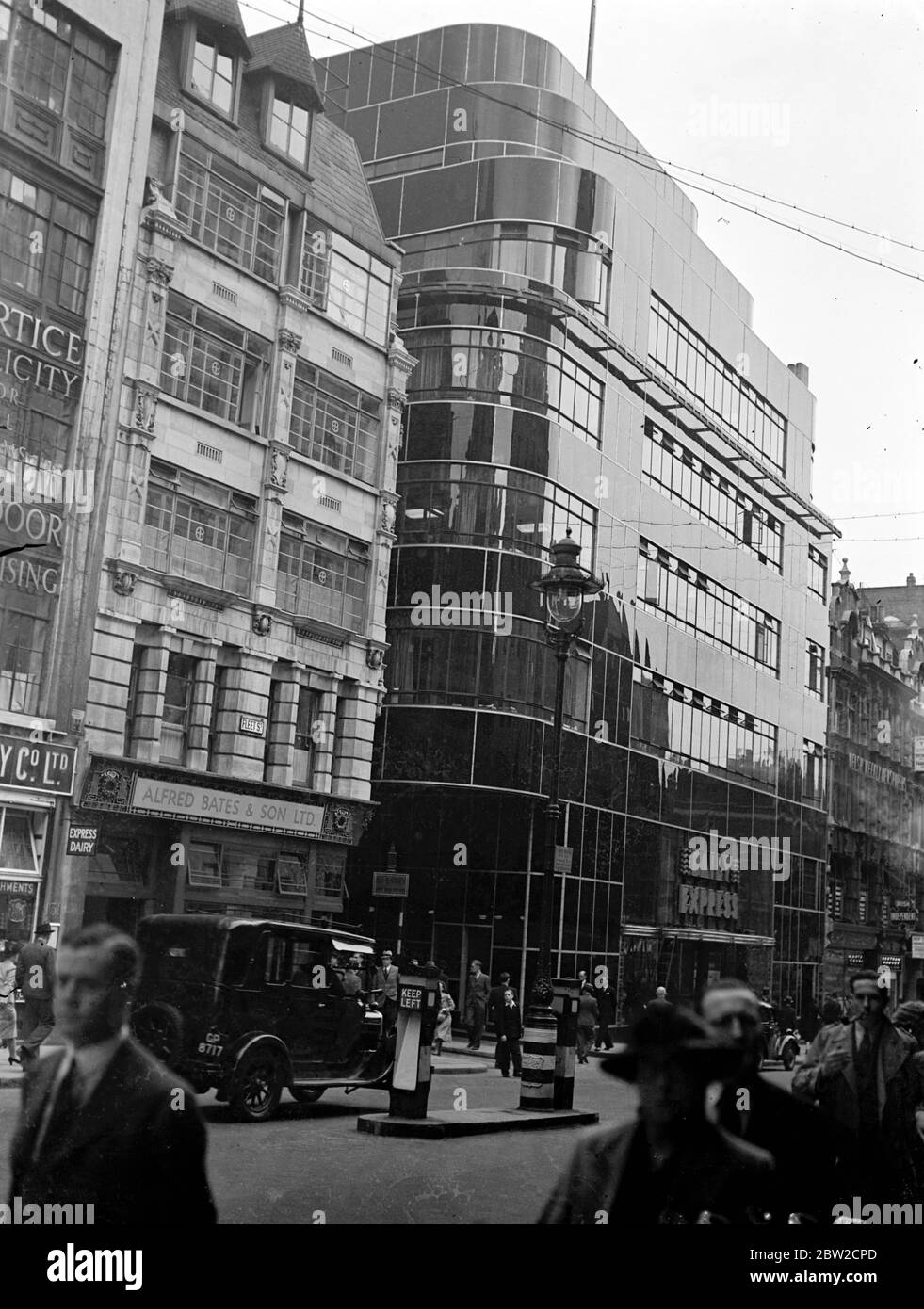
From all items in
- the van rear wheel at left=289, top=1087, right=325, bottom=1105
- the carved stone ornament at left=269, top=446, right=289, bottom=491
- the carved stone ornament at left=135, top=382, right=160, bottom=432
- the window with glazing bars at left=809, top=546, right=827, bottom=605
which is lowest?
the van rear wheel at left=289, top=1087, right=325, bottom=1105

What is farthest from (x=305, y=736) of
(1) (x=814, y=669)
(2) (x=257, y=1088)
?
(1) (x=814, y=669)

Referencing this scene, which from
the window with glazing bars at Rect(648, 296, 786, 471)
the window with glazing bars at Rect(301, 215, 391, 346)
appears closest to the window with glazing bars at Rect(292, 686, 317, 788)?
the window with glazing bars at Rect(301, 215, 391, 346)

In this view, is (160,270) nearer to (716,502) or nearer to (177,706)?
(177,706)

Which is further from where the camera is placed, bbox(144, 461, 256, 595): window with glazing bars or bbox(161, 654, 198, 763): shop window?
bbox(144, 461, 256, 595): window with glazing bars

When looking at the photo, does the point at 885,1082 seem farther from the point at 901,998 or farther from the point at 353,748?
the point at 353,748

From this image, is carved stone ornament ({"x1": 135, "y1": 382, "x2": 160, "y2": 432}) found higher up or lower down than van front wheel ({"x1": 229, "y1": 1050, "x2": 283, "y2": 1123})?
higher up

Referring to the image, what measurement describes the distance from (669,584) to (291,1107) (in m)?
4.49

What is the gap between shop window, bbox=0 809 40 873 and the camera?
5312mm

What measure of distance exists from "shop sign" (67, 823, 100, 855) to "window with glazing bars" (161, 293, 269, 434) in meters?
2.88

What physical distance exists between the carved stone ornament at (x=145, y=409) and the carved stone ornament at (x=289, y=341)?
Answer: 1.75 m

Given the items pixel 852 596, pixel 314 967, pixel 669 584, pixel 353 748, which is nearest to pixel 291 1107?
pixel 314 967

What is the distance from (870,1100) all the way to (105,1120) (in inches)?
122

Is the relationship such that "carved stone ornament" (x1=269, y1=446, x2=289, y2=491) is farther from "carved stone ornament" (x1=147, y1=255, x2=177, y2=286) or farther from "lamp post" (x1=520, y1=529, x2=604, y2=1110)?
"lamp post" (x1=520, y1=529, x2=604, y2=1110)

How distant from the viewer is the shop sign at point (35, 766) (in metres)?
5.50
